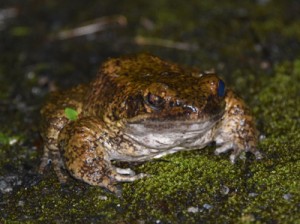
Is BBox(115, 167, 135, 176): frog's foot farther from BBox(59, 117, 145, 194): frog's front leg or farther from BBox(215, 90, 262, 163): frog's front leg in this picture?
BBox(215, 90, 262, 163): frog's front leg

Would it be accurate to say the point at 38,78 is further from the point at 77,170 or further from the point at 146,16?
the point at 77,170

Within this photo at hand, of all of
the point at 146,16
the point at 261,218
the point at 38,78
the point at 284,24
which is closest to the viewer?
the point at 261,218

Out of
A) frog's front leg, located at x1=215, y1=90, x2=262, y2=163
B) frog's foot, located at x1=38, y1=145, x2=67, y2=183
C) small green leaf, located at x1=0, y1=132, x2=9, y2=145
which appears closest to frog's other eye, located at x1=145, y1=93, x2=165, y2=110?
frog's front leg, located at x1=215, y1=90, x2=262, y2=163

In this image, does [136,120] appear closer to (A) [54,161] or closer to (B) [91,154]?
(B) [91,154]

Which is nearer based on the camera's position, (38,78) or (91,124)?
(91,124)

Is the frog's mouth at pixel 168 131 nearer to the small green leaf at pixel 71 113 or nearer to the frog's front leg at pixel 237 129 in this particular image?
the frog's front leg at pixel 237 129

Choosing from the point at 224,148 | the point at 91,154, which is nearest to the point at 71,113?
the point at 91,154

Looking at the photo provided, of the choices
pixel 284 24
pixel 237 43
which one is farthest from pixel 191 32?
pixel 284 24
